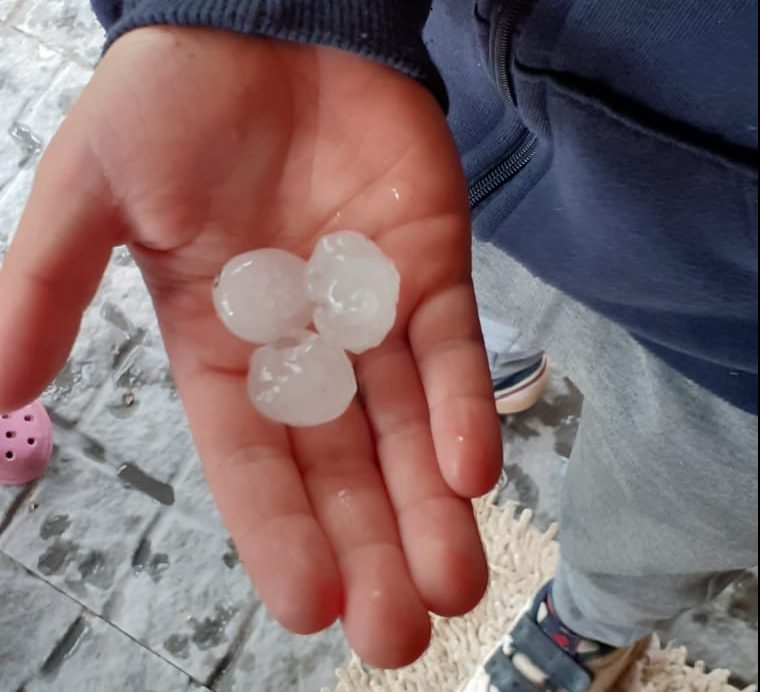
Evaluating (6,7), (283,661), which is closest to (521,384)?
(283,661)

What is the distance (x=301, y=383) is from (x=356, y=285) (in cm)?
8

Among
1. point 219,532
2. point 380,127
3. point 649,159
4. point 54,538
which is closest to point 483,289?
point 380,127

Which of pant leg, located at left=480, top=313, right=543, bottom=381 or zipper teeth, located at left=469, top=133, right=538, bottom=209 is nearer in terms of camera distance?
zipper teeth, located at left=469, top=133, right=538, bottom=209

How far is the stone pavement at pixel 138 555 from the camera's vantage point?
107 centimetres

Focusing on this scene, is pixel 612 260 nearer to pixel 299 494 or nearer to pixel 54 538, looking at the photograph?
pixel 299 494

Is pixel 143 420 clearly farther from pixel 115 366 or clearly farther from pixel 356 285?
pixel 356 285

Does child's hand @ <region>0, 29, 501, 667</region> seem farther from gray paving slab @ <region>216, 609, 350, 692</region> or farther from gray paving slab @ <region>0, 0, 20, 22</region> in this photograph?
gray paving slab @ <region>0, 0, 20, 22</region>

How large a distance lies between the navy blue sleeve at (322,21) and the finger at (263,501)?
208mm

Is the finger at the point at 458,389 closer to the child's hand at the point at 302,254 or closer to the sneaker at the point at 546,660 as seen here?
the child's hand at the point at 302,254

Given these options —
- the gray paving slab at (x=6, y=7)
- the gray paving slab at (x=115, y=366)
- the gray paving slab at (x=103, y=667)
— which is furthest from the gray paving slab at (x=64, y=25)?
the gray paving slab at (x=103, y=667)

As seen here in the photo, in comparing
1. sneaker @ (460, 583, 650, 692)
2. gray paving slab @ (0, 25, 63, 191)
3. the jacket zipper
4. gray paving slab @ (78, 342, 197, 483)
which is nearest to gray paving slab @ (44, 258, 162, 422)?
gray paving slab @ (78, 342, 197, 483)

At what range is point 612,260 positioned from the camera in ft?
1.82

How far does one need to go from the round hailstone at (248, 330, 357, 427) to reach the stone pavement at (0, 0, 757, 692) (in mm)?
577

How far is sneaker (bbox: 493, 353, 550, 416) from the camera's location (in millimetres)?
1158
